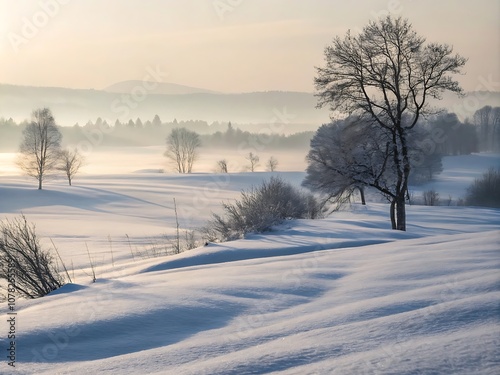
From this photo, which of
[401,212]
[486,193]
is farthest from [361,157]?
[486,193]

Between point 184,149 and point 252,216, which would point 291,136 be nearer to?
point 184,149

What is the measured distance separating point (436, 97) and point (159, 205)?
35756 mm

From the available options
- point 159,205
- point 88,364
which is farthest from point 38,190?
point 88,364

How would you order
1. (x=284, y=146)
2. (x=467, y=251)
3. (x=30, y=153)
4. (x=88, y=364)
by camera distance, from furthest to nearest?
(x=284, y=146), (x=30, y=153), (x=467, y=251), (x=88, y=364)

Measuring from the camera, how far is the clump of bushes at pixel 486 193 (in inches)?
2143

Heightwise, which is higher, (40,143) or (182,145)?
(182,145)

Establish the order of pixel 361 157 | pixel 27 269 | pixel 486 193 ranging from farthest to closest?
pixel 486 193 < pixel 361 157 < pixel 27 269

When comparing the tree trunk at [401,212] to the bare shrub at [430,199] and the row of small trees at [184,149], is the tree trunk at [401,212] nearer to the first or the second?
the bare shrub at [430,199]

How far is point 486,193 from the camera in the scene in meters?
55.7

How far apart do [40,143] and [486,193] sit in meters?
49.0

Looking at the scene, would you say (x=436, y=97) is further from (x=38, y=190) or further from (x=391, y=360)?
(x=38, y=190)

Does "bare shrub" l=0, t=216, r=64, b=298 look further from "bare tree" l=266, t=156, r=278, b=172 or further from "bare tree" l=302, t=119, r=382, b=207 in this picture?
"bare tree" l=266, t=156, r=278, b=172

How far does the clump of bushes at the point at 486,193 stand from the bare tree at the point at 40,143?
151ft

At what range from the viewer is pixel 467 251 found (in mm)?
7648
